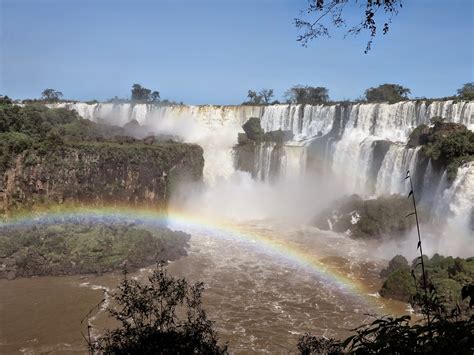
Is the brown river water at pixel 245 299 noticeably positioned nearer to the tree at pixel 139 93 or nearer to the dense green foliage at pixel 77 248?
the dense green foliage at pixel 77 248

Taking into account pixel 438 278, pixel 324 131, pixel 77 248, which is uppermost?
pixel 324 131

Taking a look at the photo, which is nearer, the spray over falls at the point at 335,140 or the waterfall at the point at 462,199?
the waterfall at the point at 462,199

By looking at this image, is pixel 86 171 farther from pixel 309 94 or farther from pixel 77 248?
pixel 309 94

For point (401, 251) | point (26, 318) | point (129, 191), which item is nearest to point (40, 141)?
point (129, 191)

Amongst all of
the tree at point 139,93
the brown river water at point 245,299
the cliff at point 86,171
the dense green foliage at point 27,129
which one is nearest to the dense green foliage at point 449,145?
the brown river water at point 245,299

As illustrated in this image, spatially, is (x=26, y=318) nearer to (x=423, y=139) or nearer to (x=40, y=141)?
(x=40, y=141)

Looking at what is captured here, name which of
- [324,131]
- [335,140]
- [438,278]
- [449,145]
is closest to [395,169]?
[449,145]
